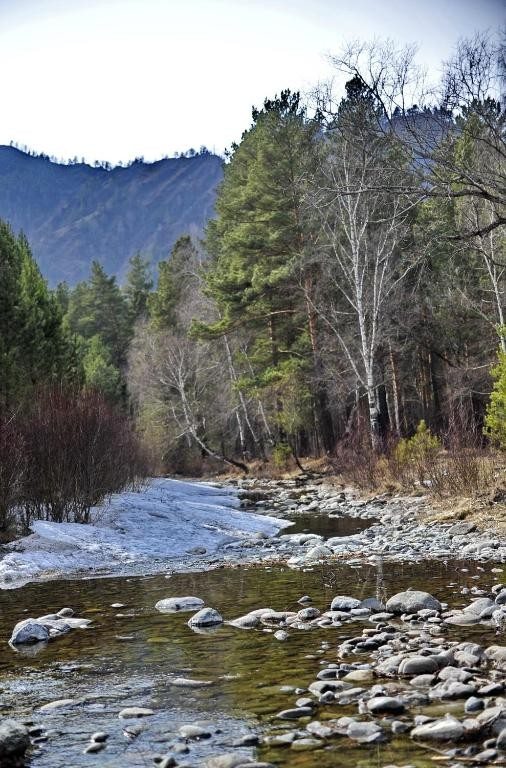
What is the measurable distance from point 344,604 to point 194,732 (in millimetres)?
3063

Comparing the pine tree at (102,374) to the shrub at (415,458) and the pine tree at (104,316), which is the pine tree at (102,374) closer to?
the pine tree at (104,316)

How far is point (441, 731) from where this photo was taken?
3.80 meters

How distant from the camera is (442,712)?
4156mm

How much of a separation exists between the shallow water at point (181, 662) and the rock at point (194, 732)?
41 millimetres

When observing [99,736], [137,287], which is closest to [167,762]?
→ [99,736]

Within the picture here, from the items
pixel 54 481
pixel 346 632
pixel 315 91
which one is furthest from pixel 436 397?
pixel 346 632

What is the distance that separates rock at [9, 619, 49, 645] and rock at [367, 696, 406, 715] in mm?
3246

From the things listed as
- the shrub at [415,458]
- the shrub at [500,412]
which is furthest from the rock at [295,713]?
the shrub at [415,458]

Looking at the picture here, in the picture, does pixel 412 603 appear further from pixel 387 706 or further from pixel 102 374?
pixel 102 374

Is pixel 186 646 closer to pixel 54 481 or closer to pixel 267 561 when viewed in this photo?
pixel 267 561

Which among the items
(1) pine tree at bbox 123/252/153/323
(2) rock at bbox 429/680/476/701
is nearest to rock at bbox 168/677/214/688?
(2) rock at bbox 429/680/476/701

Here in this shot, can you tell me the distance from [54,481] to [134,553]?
223 centimetres

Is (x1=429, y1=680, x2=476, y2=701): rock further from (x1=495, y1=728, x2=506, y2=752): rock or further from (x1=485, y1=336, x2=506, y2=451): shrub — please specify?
(x1=485, y1=336, x2=506, y2=451): shrub

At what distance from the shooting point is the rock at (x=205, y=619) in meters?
6.67
